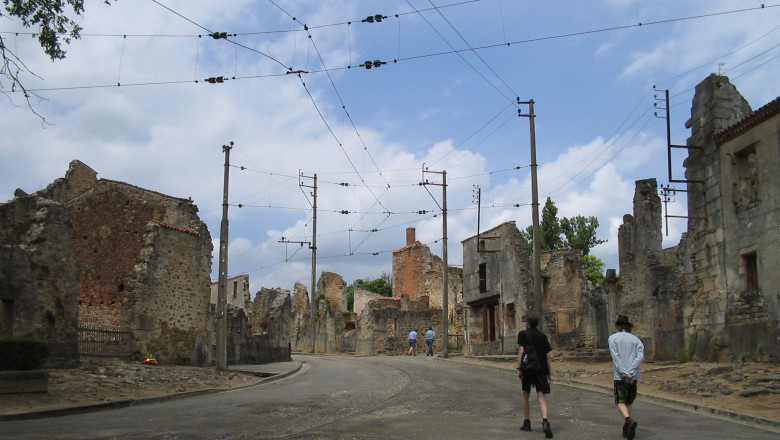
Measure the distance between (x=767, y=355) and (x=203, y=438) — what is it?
564 inches

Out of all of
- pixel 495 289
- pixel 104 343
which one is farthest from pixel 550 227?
pixel 104 343

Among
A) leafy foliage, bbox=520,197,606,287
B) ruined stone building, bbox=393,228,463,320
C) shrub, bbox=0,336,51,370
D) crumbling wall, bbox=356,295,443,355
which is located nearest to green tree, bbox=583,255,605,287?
leafy foliage, bbox=520,197,606,287

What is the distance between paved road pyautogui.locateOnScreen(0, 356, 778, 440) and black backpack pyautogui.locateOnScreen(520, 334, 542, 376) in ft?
2.76

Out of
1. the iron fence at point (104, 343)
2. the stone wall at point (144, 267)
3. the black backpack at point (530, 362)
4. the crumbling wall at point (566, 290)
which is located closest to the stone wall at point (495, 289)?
the crumbling wall at point (566, 290)

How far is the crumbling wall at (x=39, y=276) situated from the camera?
1716cm

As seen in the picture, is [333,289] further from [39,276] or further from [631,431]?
[631,431]

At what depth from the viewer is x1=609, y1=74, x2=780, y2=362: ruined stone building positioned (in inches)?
727

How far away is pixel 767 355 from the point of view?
17.8 m

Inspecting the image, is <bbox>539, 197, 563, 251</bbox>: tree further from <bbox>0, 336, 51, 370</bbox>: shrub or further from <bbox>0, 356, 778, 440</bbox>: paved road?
<bbox>0, 336, 51, 370</bbox>: shrub

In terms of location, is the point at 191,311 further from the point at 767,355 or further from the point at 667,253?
the point at 667,253

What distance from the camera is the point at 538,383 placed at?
1046 centimetres

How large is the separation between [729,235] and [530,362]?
1250 centimetres

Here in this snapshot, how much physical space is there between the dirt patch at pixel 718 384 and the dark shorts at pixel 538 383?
456 cm

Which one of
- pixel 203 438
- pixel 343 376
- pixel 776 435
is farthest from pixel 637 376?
pixel 343 376
